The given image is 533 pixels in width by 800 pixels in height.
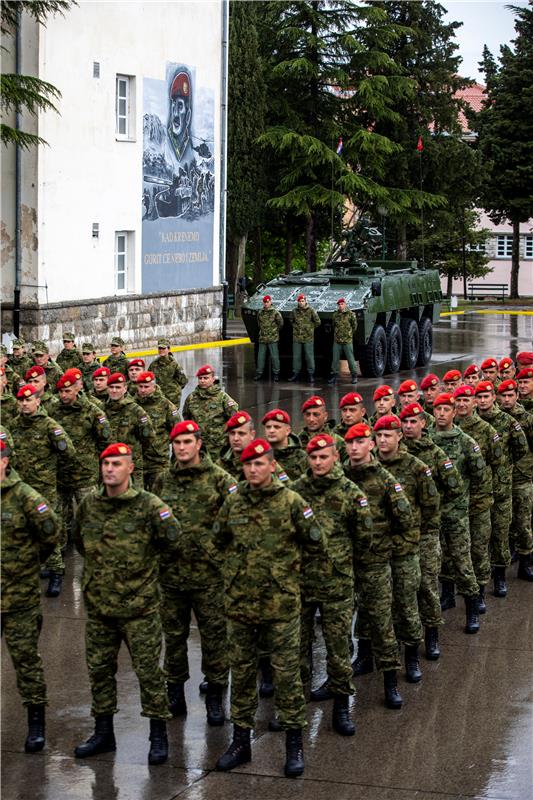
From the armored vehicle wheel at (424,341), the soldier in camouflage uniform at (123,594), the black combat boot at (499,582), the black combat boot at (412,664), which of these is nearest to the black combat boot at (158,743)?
the soldier in camouflage uniform at (123,594)

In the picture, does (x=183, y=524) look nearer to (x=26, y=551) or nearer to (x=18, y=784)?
(x=26, y=551)

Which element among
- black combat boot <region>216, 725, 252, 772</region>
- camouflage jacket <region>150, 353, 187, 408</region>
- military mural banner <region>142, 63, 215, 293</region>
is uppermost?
military mural banner <region>142, 63, 215, 293</region>

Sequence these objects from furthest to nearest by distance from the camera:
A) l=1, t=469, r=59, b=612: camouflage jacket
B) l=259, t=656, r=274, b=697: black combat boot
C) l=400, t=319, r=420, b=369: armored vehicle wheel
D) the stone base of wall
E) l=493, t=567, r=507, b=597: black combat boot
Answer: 1. l=400, t=319, r=420, b=369: armored vehicle wheel
2. the stone base of wall
3. l=493, t=567, r=507, b=597: black combat boot
4. l=259, t=656, r=274, b=697: black combat boot
5. l=1, t=469, r=59, b=612: camouflage jacket

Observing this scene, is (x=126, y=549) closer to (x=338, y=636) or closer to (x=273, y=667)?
(x=273, y=667)

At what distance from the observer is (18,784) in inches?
299

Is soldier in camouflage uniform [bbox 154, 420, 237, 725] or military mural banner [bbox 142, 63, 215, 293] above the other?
military mural banner [bbox 142, 63, 215, 293]

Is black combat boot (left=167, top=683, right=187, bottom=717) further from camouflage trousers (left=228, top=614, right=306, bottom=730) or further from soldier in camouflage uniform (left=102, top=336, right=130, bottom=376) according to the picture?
soldier in camouflage uniform (left=102, top=336, right=130, bottom=376)

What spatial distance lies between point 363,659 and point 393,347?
17889 millimetres

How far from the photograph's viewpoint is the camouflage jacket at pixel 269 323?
25000 mm

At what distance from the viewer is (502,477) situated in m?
11.8

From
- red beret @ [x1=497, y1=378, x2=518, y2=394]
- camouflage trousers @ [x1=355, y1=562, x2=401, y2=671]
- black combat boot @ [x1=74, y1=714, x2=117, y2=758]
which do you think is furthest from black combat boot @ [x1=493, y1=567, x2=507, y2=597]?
black combat boot @ [x1=74, y1=714, x2=117, y2=758]

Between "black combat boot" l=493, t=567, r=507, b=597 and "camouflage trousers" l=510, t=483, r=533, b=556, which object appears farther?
"camouflage trousers" l=510, t=483, r=533, b=556

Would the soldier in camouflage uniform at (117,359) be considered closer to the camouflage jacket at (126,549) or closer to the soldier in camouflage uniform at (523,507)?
the soldier in camouflage uniform at (523,507)

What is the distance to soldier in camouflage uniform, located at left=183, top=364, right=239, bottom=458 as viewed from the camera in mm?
13609
